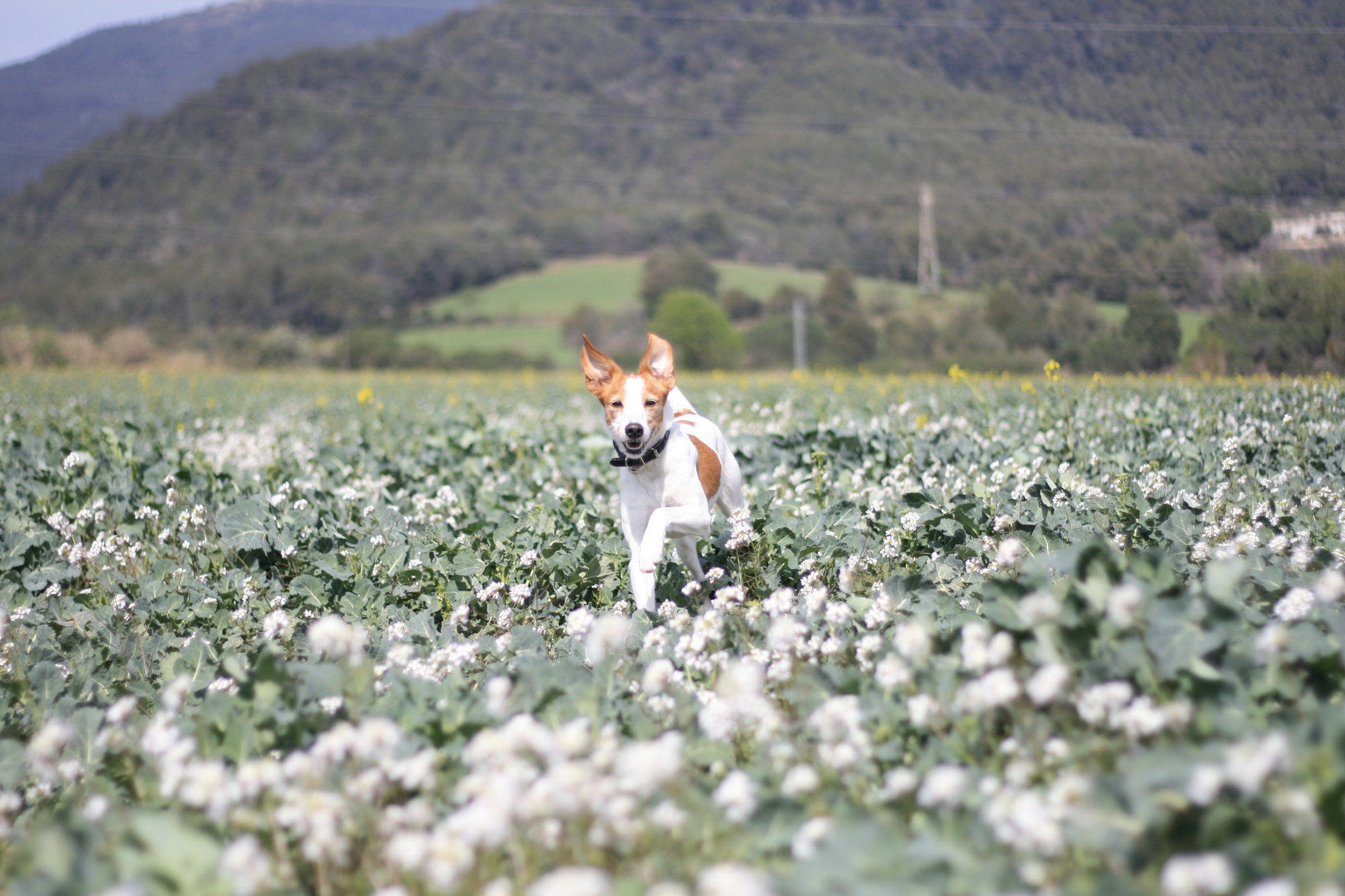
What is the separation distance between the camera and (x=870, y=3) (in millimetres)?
117812

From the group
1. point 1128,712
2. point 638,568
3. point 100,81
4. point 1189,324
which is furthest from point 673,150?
point 1128,712

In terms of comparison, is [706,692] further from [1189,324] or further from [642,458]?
[1189,324]

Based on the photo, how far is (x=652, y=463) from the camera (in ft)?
14.5

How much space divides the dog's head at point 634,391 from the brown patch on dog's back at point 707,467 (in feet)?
1.26

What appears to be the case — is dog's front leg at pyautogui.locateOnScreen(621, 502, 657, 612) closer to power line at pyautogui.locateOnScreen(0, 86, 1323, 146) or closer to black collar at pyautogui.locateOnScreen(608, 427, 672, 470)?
black collar at pyautogui.locateOnScreen(608, 427, 672, 470)

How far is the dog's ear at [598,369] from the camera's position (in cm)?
452

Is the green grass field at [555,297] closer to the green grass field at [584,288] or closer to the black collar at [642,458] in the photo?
the green grass field at [584,288]

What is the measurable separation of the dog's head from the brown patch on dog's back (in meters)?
0.38

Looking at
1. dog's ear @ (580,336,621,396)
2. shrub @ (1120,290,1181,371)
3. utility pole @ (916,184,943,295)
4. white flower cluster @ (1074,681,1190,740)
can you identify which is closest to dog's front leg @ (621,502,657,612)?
dog's ear @ (580,336,621,396)

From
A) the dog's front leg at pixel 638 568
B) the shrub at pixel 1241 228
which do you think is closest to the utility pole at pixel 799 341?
the shrub at pixel 1241 228

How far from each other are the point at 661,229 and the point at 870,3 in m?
67.6

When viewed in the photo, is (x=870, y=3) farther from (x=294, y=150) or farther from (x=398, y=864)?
(x=398, y=864)

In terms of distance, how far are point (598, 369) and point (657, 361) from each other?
1.03 feet

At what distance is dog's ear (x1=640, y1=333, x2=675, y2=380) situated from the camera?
4.54 m
